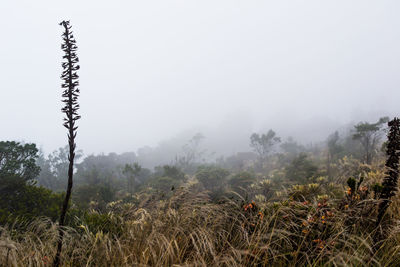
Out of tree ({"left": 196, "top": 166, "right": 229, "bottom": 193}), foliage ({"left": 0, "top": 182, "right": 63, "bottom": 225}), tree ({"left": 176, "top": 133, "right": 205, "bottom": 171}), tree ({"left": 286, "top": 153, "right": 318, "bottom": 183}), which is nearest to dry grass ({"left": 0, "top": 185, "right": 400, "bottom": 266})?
foliage ({"left": 0, "top": 182, "right": 63, "bottom": 225})

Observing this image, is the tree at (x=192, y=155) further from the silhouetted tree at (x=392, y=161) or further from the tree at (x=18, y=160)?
the silhouetted tree at (x=392, y=161)

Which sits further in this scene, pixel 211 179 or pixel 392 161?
pixel 211 179

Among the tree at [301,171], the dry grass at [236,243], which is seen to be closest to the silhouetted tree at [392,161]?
the dry grass at [236,243]

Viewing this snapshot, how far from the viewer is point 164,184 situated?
2356cm

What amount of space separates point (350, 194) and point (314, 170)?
1927 centimetres

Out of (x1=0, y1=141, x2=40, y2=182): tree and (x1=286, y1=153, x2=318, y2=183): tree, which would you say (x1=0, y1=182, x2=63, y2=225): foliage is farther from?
(x1=286, y1=153, x2=318, y2=183): tree

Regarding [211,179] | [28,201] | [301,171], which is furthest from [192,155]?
[28,201]

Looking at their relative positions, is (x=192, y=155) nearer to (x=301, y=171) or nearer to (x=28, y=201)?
(x=301, y=171)

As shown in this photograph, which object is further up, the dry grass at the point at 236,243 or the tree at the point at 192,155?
the dry grass at the point at 236,243

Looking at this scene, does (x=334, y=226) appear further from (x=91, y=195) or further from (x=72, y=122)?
(x=91, y=195)

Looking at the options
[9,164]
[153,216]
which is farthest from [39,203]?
[153,216]

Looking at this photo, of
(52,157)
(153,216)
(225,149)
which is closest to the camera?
(153,216)

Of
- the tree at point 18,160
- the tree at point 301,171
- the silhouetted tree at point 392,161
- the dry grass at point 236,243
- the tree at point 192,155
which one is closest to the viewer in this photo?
the dry grass at point 236,243

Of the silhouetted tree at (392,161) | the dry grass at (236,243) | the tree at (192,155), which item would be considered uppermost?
the silhouetted tree at (392,161)
